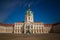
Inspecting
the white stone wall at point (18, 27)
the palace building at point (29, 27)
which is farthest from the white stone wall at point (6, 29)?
the white stone wall at point (18, 27)

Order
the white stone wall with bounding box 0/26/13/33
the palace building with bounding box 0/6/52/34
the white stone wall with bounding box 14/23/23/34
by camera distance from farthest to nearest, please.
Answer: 1. the white stone wall with bounding box 0/26/13/33
2. the white stone wall with bounding box 14/23/23/34
3. the palace building with bounding box 0/6/52/34

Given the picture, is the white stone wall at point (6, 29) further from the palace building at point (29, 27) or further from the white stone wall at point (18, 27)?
the white stone wall at point (18, 27)

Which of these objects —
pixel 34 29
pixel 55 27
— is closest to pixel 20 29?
pixel 34 29

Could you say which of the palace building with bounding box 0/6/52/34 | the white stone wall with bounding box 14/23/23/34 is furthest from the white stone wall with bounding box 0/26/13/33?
the white stone wall with bounding box 14/23/23/34

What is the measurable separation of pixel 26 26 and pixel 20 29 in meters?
4.88

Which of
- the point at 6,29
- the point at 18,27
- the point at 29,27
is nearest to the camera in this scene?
the point at 29,27

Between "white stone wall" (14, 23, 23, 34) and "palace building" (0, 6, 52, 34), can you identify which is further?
"white stone wall" (14, 23, 23, 34)

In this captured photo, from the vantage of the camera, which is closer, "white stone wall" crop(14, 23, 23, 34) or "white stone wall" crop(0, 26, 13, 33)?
"white stone wall" crop(14, 23, 23, 34)

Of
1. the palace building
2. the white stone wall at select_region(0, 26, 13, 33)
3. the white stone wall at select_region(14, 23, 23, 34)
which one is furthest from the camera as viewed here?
the white stone wall at select_region(0, 26, 13, 33)

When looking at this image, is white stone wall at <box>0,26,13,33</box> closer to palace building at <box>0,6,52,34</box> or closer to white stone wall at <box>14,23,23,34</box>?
palace building at <box>0,6,52,34</box>

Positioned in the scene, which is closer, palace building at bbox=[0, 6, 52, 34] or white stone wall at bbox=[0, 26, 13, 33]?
palace building at bbox=[0, 6, 52, 34]

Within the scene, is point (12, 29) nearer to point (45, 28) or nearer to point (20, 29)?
point (20, 29)

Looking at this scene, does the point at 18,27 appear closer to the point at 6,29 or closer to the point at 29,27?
the point at 29,27

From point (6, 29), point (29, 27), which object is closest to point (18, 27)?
point (29, 27)
